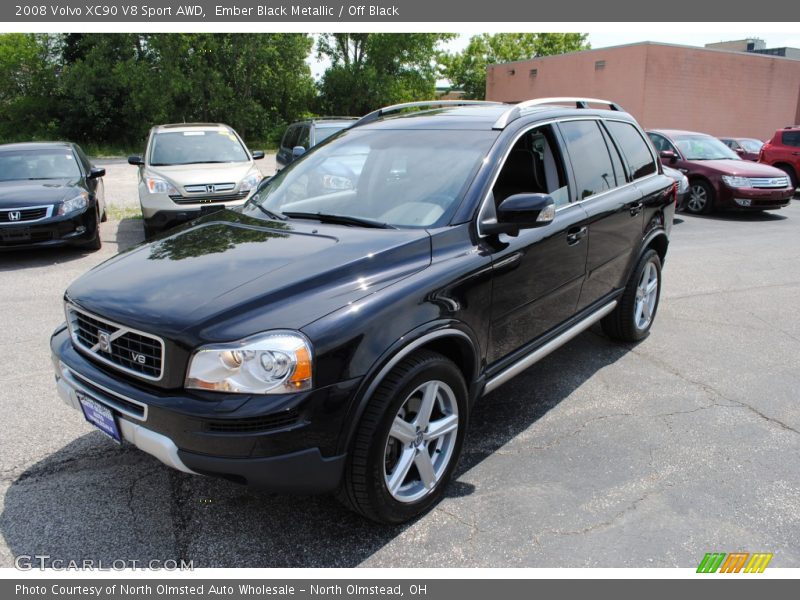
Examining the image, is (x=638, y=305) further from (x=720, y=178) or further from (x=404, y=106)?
(x=720, y=178)

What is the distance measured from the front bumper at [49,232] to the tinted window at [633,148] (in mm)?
6630

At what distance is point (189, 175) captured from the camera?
8891 mm

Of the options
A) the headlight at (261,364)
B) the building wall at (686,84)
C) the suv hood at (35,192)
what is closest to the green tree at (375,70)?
the building wall at (686,84)

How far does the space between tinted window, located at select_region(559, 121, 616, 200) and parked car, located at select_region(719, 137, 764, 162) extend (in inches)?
709

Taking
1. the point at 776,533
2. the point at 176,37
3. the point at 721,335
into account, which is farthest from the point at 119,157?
the point at 776,533

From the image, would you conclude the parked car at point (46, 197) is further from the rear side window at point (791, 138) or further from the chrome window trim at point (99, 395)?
the rear side window at point (791, 138)

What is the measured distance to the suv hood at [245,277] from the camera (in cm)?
249

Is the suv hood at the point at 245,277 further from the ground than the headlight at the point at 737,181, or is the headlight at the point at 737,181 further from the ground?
the suv hood at the point at 245,277

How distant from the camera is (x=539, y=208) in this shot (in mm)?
3145

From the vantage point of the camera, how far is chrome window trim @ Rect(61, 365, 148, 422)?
8.33ft

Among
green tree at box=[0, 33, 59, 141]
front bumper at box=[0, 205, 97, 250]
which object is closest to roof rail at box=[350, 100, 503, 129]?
front bumper at box=[0, 205, 97, 250]

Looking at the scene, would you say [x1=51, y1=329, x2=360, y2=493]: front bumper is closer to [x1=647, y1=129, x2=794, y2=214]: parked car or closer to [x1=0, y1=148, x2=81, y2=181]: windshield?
[x1=0, y1=148, x2=81, y2=181]: windshield

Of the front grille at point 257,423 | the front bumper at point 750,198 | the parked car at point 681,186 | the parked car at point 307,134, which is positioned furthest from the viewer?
the front bumper at point 750,198

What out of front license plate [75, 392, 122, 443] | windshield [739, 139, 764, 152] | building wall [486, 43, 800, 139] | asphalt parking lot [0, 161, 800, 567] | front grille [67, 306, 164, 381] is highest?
building wall [486, 43, 800, 139]
